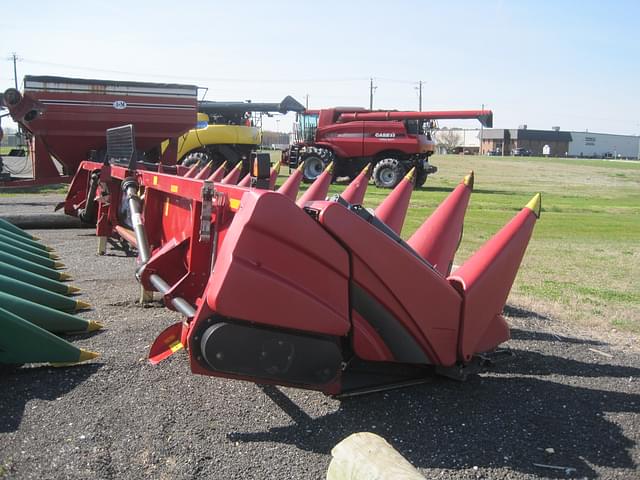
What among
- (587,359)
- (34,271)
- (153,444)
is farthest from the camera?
(34,271)

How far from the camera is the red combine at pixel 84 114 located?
10.9 m

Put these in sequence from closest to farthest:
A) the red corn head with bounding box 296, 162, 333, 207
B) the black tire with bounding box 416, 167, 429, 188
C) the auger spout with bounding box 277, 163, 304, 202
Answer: the red corn head with bounding box 296, 162, 333, 207, the auger spout with bounding box 277, 163, 304, 202, the black tire with bounding box 416, 167, 429, 188

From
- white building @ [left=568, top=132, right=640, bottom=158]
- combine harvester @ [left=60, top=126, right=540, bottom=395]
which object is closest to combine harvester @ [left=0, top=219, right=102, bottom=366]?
combine harvester @ [left=60, top=126, right=540, bottom=395]

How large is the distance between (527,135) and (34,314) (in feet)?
308

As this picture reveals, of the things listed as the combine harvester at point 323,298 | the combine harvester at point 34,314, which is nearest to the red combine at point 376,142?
the combine harvester at point 34,314

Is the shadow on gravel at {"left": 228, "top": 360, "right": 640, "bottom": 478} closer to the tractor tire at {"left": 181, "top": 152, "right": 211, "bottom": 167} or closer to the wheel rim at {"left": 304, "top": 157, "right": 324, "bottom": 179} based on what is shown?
the tractor tire at {"left": 181, "top": 152, "right": 211, "bottom": 167}

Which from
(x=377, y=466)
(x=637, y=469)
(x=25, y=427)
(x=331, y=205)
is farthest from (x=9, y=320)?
(x=637, y=469)

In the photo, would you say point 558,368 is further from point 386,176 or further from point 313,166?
point 313,166

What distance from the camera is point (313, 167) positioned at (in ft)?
70.1

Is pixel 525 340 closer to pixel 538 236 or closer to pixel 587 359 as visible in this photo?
pixel 587 359

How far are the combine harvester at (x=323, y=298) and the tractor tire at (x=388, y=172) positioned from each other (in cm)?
1607

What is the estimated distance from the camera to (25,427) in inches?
126

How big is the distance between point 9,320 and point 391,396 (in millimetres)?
2227

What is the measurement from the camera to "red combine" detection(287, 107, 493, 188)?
66.3 ft
